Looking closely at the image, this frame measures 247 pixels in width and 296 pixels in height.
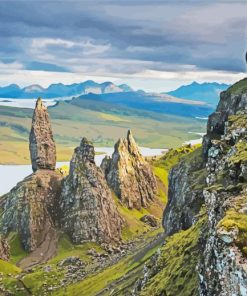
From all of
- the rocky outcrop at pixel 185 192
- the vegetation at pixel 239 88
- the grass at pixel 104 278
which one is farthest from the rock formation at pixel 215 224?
the grass at pixel 104 278

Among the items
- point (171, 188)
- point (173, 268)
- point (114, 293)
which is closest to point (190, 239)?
point (173, 268)

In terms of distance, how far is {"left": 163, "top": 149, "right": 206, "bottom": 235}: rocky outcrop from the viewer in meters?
120

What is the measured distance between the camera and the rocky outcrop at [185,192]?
120438 mm

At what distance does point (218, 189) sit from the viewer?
49938 millimetres

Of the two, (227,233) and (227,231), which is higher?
(227,231)

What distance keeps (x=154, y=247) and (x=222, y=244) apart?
452 feet

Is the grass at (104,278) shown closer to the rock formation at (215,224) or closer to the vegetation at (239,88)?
the rock formation at (215,224)

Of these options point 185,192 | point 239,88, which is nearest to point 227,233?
point 185,192

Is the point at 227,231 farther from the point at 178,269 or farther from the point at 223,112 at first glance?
the point at 223,112

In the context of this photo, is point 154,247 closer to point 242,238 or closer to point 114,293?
point 114,293

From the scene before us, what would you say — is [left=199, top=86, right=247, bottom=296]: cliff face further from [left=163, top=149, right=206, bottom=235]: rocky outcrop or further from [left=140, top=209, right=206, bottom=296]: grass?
[left=163, top=149, right=206, bottom=235]: rocky outcrop

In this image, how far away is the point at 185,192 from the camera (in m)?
134

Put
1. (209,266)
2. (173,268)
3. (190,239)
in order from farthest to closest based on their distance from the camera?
(190,239)
(173,268)
(209,266)

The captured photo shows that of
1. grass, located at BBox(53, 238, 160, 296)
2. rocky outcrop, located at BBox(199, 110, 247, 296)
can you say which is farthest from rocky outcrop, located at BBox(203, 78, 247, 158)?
rocky outcrop, located at BBox(199, 110, 247, 296)
